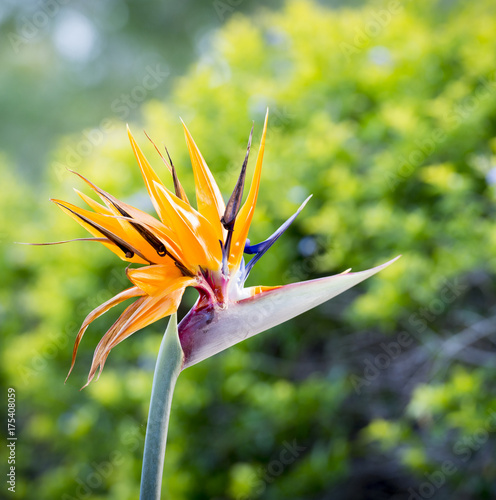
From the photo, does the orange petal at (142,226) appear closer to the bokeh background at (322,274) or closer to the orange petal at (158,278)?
the orange petal at (158,278)

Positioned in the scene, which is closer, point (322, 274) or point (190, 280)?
point (190, 280)

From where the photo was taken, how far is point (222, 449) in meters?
1.36

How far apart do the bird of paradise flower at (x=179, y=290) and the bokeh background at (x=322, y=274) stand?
0.66m

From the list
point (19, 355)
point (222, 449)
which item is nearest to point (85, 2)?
point (19, 355)

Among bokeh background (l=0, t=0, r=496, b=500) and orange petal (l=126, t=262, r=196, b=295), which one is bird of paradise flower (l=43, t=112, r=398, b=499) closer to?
orange petal (l=126, t=262, r=196, b=295)

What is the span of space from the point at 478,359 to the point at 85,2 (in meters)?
5.72

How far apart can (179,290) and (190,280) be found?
1 cm

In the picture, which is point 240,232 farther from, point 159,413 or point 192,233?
point 159,413

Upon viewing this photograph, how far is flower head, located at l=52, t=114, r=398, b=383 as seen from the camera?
0.47 metres

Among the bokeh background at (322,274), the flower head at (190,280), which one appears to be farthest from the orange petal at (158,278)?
the bokeh background at (322,274)

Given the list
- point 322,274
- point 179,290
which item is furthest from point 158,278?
point 322,274

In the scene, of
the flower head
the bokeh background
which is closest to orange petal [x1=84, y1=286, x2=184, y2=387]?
the flower head

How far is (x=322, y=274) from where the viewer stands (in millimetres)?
1390

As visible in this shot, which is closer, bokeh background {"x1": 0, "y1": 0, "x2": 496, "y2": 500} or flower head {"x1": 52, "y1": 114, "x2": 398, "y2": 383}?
flower head {"x1": 52, "y1": 114, "x2": 398, "y2": 383}
